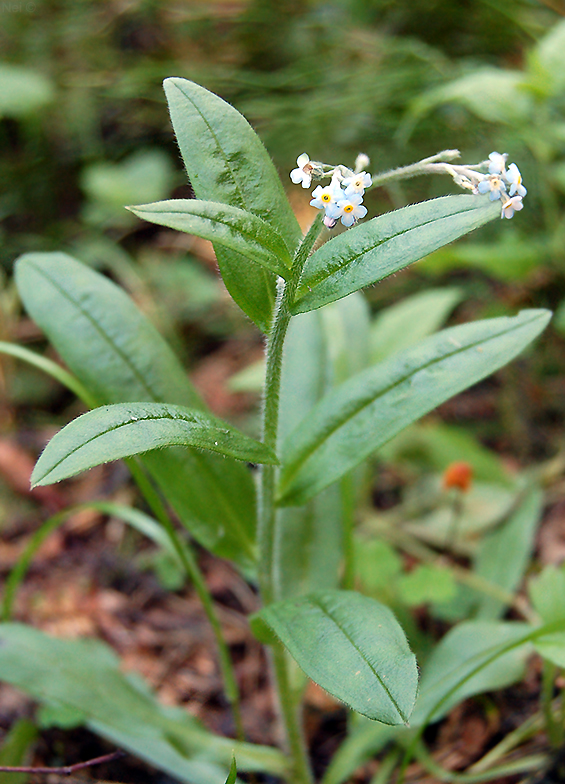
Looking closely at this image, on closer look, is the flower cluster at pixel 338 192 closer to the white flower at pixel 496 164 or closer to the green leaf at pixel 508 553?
the white flower at pixel 496 164

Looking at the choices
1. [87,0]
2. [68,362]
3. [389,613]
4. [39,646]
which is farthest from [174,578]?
[87,0]

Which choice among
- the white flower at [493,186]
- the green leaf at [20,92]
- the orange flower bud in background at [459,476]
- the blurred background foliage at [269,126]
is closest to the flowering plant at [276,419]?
the white flower at [493,186]

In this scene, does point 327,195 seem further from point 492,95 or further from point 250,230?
point 492,95

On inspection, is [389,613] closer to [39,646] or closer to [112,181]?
[39,646]

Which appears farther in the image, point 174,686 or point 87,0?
point 87,0

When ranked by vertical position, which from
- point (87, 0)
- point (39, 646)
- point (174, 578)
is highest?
point (87, 0)

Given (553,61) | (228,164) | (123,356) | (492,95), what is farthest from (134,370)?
(553,61)

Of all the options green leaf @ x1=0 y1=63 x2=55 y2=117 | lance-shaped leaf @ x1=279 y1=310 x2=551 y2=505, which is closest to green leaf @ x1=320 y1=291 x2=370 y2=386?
lance-shaped leaf @ x1=279 y1=310 x2=551 y2=505
